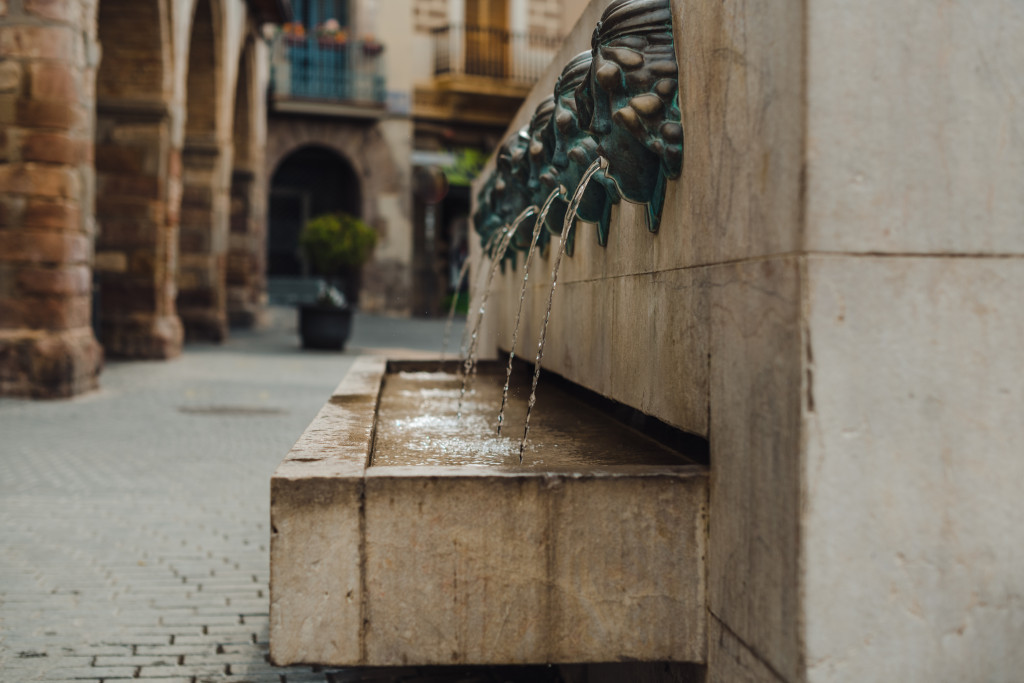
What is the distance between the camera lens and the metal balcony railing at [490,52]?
80.9 ft

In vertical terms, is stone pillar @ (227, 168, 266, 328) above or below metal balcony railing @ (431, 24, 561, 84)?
below

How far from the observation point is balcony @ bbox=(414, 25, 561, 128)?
80.1 ft

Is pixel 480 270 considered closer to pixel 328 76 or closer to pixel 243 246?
pixel 243 246

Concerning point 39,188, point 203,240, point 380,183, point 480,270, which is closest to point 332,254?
point 203,240

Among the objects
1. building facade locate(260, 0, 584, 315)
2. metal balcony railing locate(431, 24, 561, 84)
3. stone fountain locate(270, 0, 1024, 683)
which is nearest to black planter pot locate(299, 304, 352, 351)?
building facade locate(260, 0, 584, 315)

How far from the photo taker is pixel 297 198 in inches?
1024

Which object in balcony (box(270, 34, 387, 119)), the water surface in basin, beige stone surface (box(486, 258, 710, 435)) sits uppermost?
balcony (box(270, 34, 387, 119))

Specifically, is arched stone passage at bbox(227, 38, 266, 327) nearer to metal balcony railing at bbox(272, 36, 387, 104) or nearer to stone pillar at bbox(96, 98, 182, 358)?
metal balcony railing at bbox(272, 36, 387, 104)

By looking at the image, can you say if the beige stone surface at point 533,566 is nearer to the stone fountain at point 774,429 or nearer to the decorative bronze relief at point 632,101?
the stone fountain at point 774,429

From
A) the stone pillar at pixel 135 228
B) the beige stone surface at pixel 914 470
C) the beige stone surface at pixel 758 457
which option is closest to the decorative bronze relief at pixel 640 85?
the beige stone surface at pixel 758 457

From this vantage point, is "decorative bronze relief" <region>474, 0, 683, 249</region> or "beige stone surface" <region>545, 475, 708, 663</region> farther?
"decorative bronze relief" <region>474, 0, 683, 249</region>

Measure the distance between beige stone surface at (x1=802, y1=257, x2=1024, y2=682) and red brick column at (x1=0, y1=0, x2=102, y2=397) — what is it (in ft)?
26.6

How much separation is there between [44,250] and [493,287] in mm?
4283

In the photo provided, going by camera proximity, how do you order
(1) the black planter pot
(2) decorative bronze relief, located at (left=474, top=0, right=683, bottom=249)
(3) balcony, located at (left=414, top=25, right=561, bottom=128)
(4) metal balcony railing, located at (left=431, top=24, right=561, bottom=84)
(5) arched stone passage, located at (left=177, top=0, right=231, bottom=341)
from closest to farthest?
(2) decorative bronze relief, located at (left=474, top=0, right=683, bottom=249), (1) the black planter pot, (5) arched stone passage, located at (left=177, top=0, right=231, bottom=341), (3) balcony, located at (left=414, top=25, right=561, bottom=128), (4) metal balcony railing, located at (left=431, top=24, right=561, bottom=84)
